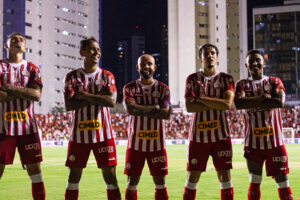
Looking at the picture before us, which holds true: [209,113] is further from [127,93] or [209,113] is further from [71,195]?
[71,195]

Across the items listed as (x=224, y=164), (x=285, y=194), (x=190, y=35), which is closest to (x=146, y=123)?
(x=224, y=164)

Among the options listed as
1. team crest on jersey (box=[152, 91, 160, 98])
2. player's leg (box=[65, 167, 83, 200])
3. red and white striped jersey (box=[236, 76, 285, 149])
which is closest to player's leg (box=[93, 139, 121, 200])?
player's leg (box=[65, 167, 83, 200])

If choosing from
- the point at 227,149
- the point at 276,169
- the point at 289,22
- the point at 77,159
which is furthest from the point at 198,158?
the point at 289,22

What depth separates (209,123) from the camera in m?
7.24

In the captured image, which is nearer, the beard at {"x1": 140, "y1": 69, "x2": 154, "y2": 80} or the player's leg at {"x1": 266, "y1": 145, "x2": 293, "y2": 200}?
the player's leg at {"x1": 266, "y1": 145, "x2": 293, "y2": 200}

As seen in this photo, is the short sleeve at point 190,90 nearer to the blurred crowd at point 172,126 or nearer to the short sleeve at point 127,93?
the short sleeve at point 127,93

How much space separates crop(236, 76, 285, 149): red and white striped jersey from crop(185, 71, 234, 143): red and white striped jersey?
1.12ft

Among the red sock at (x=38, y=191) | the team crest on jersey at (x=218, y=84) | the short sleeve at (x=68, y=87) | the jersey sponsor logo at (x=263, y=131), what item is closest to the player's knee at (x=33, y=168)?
the red sock at (x=38, y=191)

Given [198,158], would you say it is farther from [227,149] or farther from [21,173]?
[21,173]

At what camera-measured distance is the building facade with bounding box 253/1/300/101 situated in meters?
122

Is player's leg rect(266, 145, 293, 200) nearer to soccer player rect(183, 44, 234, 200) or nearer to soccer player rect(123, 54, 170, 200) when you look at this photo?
soccer player rect(183, 44, 234, 200)

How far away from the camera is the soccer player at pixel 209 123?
7117 mm

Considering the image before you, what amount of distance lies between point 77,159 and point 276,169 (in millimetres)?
3042

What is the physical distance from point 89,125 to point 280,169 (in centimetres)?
299
